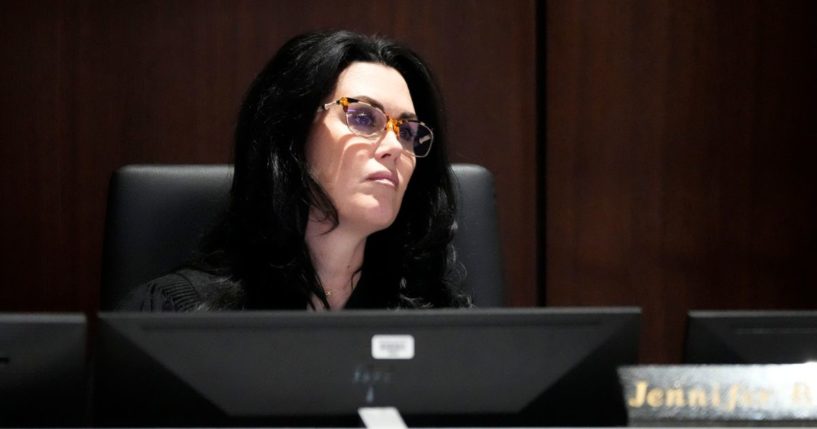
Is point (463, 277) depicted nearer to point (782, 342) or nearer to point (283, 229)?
point (283, 229)

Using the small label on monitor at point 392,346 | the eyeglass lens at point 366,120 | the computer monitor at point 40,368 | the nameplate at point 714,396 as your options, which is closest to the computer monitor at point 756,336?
the nameplate at point 714,396

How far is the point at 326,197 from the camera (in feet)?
6.10

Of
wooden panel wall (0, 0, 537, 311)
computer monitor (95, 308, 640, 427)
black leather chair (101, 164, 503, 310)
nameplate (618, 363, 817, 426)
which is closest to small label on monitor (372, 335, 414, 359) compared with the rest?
computer monitor (95, 308, 640, 427)

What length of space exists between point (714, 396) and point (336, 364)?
1.24 feet

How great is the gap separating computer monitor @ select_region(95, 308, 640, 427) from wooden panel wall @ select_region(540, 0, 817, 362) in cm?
168

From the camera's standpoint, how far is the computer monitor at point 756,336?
3.87 ft

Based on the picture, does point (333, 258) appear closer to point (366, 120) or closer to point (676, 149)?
point (366, 120)

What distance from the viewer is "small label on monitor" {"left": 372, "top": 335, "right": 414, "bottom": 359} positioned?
43.8 inches

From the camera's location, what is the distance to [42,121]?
269 cm

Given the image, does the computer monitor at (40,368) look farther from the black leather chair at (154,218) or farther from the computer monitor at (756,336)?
the black leather chair at (154,218)

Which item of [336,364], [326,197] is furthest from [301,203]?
[336,364]

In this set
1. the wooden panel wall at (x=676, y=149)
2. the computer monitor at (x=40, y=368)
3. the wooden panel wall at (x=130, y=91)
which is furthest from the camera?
the wooden panel wall at (x=676, y=149)

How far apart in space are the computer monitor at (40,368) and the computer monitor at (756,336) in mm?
643

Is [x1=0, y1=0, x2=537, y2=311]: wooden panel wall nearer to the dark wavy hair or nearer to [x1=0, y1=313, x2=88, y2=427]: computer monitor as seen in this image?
the dark wavy hair
